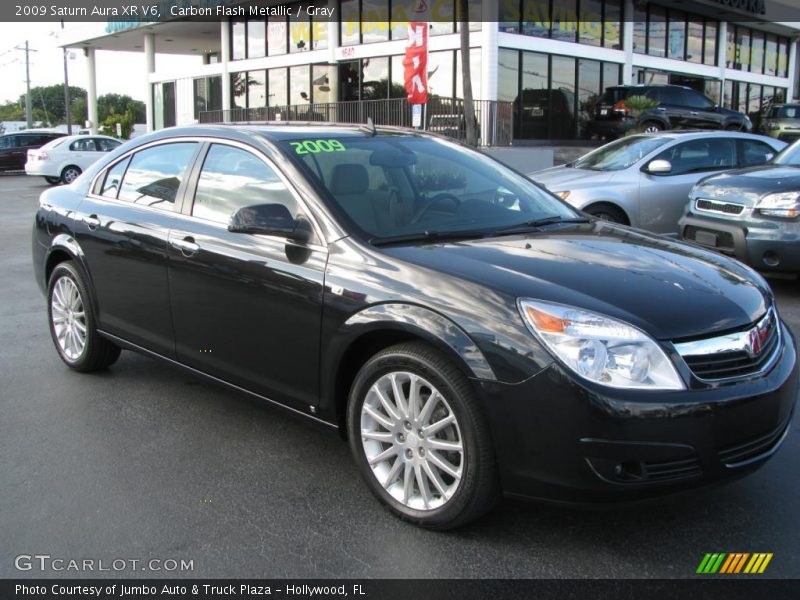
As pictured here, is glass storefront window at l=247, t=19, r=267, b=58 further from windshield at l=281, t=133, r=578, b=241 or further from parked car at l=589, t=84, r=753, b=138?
windshield at l=281, t=133, r=578, b=241

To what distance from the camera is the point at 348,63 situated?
2656 centimetres

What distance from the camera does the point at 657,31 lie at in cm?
2836

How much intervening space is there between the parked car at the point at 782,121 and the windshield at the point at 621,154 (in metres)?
18.6

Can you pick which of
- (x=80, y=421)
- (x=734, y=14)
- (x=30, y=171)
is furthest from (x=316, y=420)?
(x=734, y=14)

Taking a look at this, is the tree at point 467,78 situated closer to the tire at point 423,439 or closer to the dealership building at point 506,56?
the dealership building at point 506,56

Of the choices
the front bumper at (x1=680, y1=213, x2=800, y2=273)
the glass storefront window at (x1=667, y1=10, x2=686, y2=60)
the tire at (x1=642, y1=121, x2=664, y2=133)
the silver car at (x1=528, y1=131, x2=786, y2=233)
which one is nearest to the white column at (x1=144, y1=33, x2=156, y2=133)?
the glass storefront window at (x1=667, y1=10, x2=686, y2=60)

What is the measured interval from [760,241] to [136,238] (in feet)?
18.2

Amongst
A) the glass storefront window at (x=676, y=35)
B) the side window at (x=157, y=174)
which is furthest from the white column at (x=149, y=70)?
the side window at (x=157, y=174)

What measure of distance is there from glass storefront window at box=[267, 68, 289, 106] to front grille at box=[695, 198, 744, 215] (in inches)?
900

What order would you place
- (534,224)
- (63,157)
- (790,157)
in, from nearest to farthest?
(534,224) < (790,157) < (63,157)

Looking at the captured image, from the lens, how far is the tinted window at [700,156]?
985 cm

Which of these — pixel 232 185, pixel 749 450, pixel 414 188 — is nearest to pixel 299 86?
pixel 232 185

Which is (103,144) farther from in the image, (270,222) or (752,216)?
(270,222)

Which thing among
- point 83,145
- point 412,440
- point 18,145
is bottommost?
point 412,440
